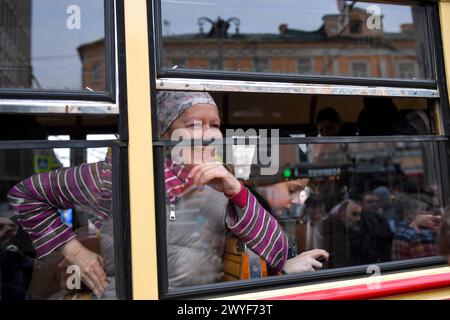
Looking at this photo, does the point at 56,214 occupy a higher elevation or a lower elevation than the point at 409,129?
lower

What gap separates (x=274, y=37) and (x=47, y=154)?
2004mm

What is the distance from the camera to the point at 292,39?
3480mm

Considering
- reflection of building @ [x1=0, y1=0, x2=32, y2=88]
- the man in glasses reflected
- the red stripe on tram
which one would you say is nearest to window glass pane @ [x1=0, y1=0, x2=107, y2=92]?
reflection of building @ [x1=0, y1=0, x2=32, y2=88]

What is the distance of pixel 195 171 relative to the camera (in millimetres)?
1439

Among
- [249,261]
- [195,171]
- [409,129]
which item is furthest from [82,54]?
[409,129]

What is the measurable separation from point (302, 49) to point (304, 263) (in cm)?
237

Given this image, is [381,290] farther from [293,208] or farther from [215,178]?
[293,208]

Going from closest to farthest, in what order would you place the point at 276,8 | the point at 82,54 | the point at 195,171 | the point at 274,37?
1. the point at 195,171
2. the point at 82,54
3. the point at 276,8
4. the point at 274,37

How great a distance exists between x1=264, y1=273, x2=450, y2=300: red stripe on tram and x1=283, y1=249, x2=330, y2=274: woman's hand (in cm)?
24

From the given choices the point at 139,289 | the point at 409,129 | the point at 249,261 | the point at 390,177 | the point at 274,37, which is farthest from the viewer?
the point at 390,177

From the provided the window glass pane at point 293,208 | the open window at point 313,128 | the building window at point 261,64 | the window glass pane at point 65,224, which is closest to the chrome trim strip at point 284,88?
the open window at point 313,128

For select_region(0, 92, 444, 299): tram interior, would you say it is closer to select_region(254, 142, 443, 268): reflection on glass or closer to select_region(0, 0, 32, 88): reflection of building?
select_region(254, 142, 443, 268): reflection on glass
